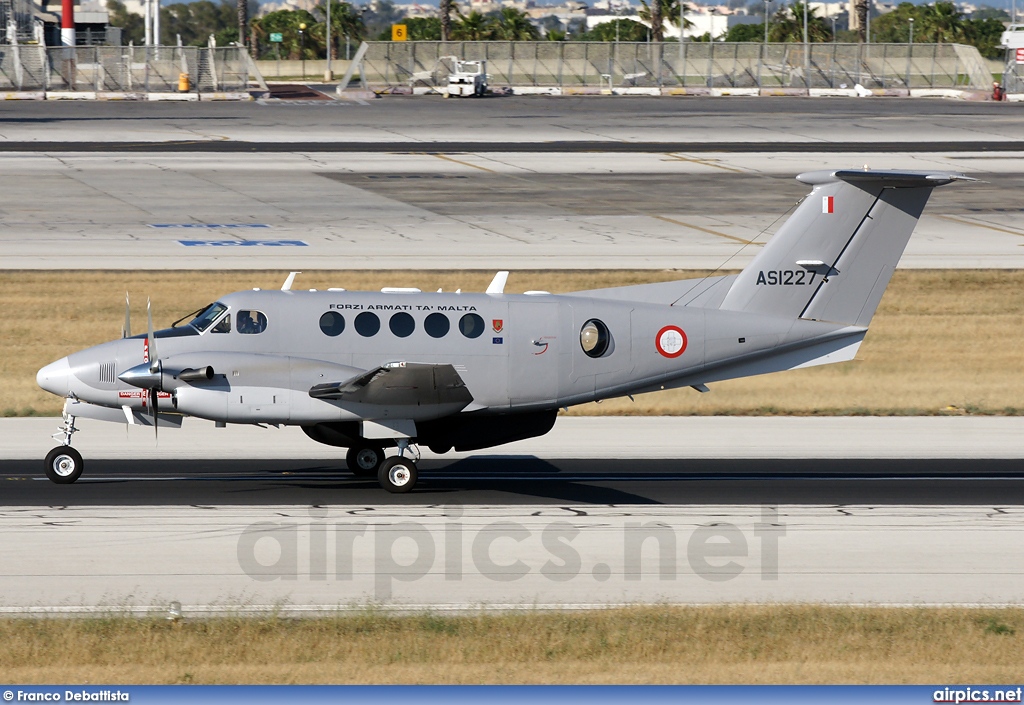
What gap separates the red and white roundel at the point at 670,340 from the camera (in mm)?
19000

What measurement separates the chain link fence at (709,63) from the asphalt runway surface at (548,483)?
295ft

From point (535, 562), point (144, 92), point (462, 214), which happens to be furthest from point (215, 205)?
point (144, 92)

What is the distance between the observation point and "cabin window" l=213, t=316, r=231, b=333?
18.3 m

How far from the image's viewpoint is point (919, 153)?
61.8 metres

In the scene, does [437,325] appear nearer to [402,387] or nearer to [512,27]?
[402,387]

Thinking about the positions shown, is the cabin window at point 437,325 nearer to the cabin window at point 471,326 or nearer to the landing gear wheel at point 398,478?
the cabin window at point 471,326

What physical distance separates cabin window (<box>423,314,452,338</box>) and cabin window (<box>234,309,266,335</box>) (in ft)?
7.59

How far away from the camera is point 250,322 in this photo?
1831 centimetres

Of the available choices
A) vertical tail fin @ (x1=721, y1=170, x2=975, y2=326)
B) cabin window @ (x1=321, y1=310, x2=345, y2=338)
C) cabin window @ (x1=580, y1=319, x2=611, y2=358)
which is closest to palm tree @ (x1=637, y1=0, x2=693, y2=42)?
vertical tail fin @ (x1=721, y1=170, x2=975, y2=326)

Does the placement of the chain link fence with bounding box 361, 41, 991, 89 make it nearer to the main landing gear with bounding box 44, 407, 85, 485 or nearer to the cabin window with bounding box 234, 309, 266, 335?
the cabin window with bounding box 234, 309, 266, 335

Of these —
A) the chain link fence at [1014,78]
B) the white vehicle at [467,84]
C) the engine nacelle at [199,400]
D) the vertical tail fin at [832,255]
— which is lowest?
the engine nacelle at [199,400]

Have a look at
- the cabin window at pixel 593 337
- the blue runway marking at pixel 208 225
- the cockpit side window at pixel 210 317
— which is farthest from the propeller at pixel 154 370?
the blue runway marking at pixel 208 225

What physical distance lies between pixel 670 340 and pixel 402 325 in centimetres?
396

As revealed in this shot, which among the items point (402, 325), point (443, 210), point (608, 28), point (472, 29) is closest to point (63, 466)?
point (402, 325)
